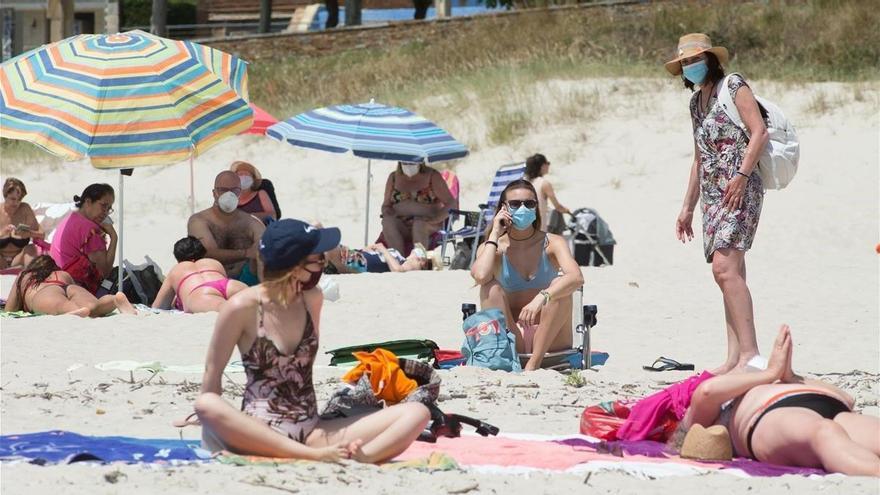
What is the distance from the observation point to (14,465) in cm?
476

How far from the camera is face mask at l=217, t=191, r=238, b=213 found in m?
10.3

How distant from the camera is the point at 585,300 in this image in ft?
35.4

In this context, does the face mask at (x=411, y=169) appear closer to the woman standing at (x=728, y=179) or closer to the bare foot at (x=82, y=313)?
the bare foot at (x=82, y=313)

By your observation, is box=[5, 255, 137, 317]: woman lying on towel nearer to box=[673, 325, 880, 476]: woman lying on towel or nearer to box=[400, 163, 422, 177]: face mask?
box=[400, 163, 422, 177]: face mask

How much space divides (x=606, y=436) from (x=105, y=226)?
5.11 metres

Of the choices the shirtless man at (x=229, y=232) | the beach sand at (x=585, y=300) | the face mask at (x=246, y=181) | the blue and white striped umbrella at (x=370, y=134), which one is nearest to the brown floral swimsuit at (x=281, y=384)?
the beach sand at (x=585, y=300)

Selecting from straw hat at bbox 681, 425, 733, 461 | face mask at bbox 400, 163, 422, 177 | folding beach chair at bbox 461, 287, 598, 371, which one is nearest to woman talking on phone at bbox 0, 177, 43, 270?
face mask at bbox 400, 163, 422, 177

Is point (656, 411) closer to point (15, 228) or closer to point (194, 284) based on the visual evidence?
point (194, 284)

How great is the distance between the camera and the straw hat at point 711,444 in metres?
5.31

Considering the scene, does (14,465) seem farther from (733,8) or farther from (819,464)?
(733,8)

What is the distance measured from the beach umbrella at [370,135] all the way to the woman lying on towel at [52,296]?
3.53 metres

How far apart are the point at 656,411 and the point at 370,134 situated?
761 centimetres

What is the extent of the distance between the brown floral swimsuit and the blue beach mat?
24cm

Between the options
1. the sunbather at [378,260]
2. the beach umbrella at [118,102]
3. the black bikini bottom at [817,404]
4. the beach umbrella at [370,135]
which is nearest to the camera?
the black bikini bottom at [817,404]
